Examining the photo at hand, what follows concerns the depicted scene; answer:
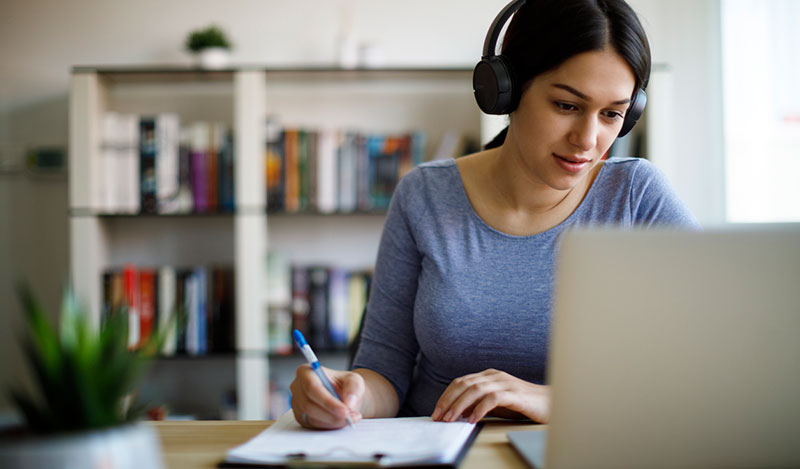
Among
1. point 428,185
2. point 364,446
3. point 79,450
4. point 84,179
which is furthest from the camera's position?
point 84,179

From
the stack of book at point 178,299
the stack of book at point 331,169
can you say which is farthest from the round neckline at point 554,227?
the stack of book at point 178,299

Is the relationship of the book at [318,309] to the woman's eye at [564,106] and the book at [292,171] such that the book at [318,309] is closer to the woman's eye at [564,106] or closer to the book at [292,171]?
the book at [292,171]

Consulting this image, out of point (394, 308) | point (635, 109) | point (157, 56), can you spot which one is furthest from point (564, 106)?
point (157, 56)

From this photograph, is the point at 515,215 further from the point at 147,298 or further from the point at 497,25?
the point at 147,298

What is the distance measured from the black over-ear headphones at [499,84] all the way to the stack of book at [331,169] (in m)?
1.28

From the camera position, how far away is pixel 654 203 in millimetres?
1111

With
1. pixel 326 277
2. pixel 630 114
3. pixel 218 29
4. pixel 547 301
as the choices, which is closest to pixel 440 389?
pixel 547 301

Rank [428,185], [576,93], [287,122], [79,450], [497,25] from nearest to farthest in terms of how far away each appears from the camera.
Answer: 1. [79,450]
2. [576,93]
3. [497,25]
4. [428,185]
5. [287,122]

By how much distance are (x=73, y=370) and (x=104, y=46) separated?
2.52 metres

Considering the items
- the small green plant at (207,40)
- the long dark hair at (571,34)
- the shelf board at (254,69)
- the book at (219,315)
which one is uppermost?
the small green plant at (207,40)

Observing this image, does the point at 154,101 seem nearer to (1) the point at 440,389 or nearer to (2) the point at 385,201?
(2) the point at 385,201

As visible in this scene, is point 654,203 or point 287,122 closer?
point 654,203

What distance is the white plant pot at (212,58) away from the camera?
2394 mm

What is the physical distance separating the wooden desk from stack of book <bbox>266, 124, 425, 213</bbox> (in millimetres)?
1519
